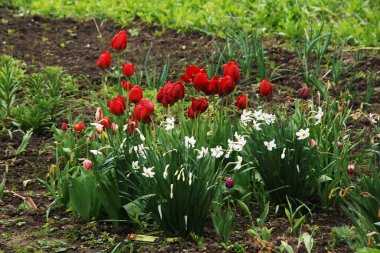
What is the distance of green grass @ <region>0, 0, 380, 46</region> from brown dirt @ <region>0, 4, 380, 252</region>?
158mm

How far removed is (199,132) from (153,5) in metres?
3.93

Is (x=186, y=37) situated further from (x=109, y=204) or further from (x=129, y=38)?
(x=109, y=204)

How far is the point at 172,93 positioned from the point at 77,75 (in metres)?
2.50

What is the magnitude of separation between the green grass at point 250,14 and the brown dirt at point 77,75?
0.52 feet

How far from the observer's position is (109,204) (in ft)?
13.0

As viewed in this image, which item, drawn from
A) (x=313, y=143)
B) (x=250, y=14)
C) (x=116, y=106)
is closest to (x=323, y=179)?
(x=313, y=143)

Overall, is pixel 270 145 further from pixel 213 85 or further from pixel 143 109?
pixel 143 109

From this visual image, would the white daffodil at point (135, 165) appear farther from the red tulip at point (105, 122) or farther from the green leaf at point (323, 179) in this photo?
the green leaf at point (323, 179)

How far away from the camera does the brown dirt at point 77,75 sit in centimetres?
→ 386

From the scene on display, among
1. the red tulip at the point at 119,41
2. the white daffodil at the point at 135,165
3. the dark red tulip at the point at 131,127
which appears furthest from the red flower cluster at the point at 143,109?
the red tulip at the point at 119,41

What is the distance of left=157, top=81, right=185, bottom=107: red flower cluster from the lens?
3.99 metres

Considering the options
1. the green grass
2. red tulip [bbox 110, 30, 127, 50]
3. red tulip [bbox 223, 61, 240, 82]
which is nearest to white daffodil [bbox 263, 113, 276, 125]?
red tulip [bbox 223, 61, 240, 82]

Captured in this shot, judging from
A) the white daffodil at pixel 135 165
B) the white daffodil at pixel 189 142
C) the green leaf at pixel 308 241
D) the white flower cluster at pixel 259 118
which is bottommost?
the green leaf at pixel 308 241

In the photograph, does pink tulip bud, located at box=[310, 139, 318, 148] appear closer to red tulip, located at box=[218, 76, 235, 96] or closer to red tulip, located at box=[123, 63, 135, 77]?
red tulip, located at box=[218, 76, 235, 96]
